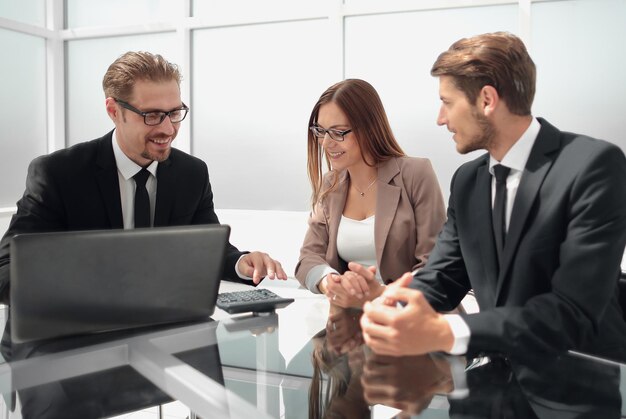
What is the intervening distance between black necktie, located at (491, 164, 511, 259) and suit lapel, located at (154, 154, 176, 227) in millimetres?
1343

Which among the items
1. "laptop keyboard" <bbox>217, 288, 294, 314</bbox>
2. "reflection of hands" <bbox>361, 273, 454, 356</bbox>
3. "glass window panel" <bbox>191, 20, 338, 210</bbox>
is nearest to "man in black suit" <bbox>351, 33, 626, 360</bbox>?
"reflection of hands" <bbox>361, 273, 454, 356</bbox>

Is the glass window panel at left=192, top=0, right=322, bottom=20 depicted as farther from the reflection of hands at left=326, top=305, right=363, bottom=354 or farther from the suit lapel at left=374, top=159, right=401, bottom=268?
the reflection of hands at left=326, top=305, right=363, bottom=354

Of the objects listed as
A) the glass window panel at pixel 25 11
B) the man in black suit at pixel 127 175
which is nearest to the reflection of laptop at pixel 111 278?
the man in black suit at pixel 127 175

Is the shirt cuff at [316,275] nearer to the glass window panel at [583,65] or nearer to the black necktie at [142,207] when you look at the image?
the black necktie at [142,207]

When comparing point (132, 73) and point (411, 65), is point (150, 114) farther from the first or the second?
point (411, 65)

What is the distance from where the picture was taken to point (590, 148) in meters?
1.61

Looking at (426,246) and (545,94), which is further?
(545,94)

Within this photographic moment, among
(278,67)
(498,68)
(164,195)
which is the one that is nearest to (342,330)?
(498,68)

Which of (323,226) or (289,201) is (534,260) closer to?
(323,226)

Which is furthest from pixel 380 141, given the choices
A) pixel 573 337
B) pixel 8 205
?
pixel 8 205

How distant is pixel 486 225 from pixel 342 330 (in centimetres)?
51

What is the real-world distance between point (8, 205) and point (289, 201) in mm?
2628

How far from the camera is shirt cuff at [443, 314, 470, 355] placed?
1351 mm

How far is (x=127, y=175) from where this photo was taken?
8.14 ft
